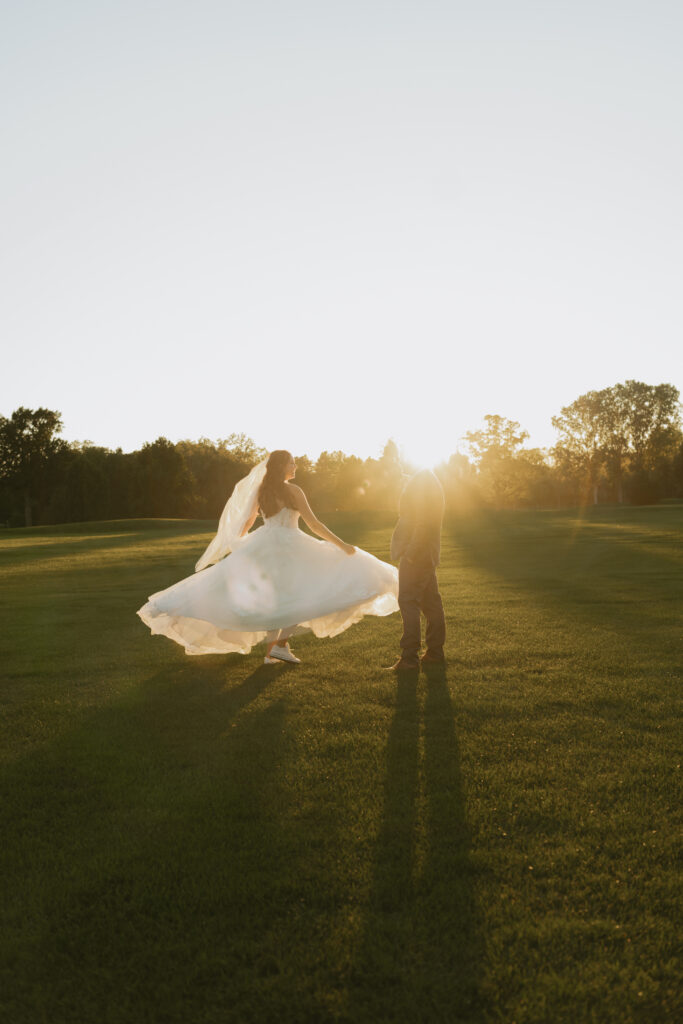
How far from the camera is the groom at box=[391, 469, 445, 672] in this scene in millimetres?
8938

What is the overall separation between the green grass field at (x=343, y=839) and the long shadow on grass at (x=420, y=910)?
1 cm

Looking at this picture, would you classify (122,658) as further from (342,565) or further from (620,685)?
(620,685)

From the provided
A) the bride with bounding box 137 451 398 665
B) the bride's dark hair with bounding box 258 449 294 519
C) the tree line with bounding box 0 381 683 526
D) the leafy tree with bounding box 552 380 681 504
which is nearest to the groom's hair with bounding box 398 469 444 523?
the bride with bounding box 137 451 398 665

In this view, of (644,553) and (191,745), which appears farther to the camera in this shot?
(644,553)

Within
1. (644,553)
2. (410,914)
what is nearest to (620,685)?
(410,914)

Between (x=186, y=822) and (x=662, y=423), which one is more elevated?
(x=662, y=423)

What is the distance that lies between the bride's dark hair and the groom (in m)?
1.56

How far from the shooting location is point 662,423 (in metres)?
106

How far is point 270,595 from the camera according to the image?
8633 mm

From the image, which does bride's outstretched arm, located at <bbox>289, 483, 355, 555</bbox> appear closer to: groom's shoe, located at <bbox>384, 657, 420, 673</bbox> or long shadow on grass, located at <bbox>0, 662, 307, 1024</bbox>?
groom's shoe, located at <bbox>384, 657, 420, 673</bbox>

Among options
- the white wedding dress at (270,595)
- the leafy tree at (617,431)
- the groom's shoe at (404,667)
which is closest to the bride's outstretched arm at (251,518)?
the white wedding dress at (270,595)

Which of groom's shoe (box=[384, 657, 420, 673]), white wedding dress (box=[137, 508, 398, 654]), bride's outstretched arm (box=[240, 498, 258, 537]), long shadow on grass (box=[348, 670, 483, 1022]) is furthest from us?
bride's outstretched arm (box=[240, 498, 258, 537])

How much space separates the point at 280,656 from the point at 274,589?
3.70ft

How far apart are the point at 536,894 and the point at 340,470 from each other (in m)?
111
